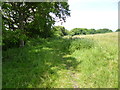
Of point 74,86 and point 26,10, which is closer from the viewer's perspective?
point 74,86

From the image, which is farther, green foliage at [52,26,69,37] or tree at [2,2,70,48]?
green foliage at [52,26,69,37]

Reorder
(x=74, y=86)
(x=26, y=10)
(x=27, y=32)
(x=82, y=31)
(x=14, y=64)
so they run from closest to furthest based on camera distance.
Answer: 1. (x=74, y=86)
2. (x=14, y=64)
3. (x=26, y=10)
4. (x=27, y=32)
5. (x=82, y=31)

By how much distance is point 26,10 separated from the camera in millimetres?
12961

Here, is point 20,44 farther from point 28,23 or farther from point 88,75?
point 88,75

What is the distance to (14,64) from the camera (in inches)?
271

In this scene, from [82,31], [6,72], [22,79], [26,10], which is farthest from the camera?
[82,31]

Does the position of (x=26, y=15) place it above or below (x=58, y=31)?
below

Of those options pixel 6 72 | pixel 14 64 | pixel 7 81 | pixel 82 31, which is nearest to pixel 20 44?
pixel 14 64

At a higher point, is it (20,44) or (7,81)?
(20,44)

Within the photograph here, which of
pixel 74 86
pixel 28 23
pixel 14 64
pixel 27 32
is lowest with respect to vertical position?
pixel 74 86

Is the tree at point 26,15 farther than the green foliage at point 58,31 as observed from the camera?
No

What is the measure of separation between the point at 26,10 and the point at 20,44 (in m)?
4.16

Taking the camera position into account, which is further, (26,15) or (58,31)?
(58,31)

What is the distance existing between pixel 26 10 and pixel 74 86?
11332 mm
